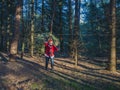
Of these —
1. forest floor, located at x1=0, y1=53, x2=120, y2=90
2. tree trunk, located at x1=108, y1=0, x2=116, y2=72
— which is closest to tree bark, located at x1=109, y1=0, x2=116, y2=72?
tree trunk, located at x1=108, y1=0, x2=116, y2=72

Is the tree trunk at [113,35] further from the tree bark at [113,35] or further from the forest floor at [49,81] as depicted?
the forest floor at [49,81]

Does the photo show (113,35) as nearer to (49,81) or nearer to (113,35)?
(113,35)

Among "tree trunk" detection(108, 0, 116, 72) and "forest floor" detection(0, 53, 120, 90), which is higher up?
"tree trunk" detection(108, 0, 116, 72)

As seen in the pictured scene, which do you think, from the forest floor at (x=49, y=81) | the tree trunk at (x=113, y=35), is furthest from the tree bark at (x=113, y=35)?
the forest floor at (x=49, y=81)

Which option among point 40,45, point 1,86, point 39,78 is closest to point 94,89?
point 39,78

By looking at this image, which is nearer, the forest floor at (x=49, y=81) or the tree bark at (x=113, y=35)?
the forest floor at (x=49, y=81)

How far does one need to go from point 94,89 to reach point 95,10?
29.6m

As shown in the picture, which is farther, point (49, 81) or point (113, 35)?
point (113, 35)

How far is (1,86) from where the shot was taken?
12906 millimetres

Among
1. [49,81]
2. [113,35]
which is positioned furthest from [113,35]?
[49,81]

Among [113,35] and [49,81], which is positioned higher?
[113,35]

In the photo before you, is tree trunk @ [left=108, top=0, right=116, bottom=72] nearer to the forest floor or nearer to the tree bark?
the tree bark

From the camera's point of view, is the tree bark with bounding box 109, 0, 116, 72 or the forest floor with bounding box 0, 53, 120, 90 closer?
the forest floor with bounding box 0, 53, 120, 90

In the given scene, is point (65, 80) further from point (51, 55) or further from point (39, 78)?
point (51, 55)
